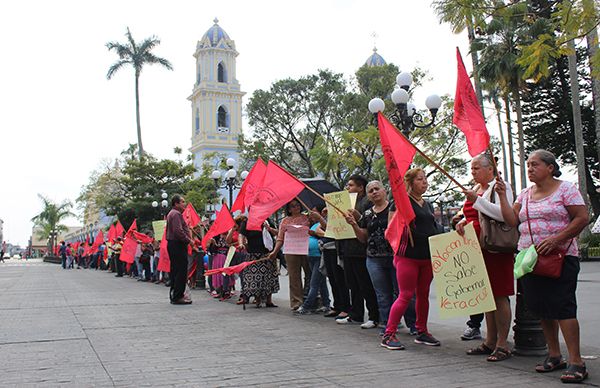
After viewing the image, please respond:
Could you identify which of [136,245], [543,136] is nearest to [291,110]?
[543,136]

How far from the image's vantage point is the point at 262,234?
10688 mm

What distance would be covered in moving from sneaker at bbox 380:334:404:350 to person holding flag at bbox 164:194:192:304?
6125 mm

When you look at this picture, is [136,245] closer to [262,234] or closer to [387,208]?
[262,234]

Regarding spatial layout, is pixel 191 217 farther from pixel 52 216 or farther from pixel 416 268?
pixel 52 216

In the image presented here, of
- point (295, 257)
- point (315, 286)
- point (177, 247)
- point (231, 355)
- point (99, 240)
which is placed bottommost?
point (231, 355)

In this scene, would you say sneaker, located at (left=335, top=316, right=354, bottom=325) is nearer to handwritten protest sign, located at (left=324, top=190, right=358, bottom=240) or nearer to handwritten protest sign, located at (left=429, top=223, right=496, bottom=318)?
handwritten protest sign, located at (left=324, top=190, right=358, bottom=240)

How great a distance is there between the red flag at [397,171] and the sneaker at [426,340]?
1028 mm

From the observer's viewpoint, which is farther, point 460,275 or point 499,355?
point 460,275

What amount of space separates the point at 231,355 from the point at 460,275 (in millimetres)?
2469

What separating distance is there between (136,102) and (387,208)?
44.0m

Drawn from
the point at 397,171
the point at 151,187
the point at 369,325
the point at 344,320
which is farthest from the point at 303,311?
the point at 151,187

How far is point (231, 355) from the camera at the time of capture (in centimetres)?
615

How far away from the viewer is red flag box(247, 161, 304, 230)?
8.66 m

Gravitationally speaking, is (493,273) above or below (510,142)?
below
